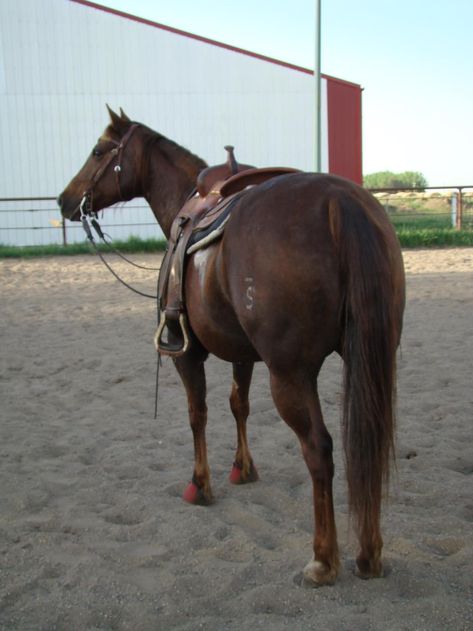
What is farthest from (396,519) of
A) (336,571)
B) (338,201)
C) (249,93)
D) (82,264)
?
(249,93)

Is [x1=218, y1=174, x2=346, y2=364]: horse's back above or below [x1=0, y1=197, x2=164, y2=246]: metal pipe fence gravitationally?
below

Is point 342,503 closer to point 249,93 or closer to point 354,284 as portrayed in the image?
point 354,284

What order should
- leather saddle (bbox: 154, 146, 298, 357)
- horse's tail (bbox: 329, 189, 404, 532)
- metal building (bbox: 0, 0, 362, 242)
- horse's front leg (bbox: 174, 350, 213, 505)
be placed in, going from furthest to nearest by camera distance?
metal building (bbox: 0, 0, 362, 242) → horse's front leg (bbox: 174, 350, 213, 505) → leather saddle (bbox: 154, 146, 298, 357) → horse's tail (bbox: 329, 189, 404, 532)

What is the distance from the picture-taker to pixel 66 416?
15.7 feet

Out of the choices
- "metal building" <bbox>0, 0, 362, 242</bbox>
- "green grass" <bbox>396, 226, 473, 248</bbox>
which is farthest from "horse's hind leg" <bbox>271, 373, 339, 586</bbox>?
"metal building" <bbox>0, 0, 362, 242</bbox>

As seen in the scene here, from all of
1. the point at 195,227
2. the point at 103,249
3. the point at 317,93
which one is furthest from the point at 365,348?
the point at 103,249

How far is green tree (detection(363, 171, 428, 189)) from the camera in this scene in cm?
5152

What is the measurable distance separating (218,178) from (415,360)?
325 cm

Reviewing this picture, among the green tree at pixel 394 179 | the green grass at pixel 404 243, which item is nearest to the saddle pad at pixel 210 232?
the green grass at pixel 404 243

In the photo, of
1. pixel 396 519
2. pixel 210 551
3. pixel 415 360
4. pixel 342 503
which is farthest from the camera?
pixel 415 360

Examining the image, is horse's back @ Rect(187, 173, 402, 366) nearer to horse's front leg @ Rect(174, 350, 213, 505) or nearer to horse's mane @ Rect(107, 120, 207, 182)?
horse's front leg @ Rect(174, 350, 213, 505)

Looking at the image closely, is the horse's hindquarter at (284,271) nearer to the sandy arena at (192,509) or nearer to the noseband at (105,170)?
the sandy arena at (192,509)

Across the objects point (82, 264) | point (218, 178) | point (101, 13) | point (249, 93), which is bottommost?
point (82, 264)

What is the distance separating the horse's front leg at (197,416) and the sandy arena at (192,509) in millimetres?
93
